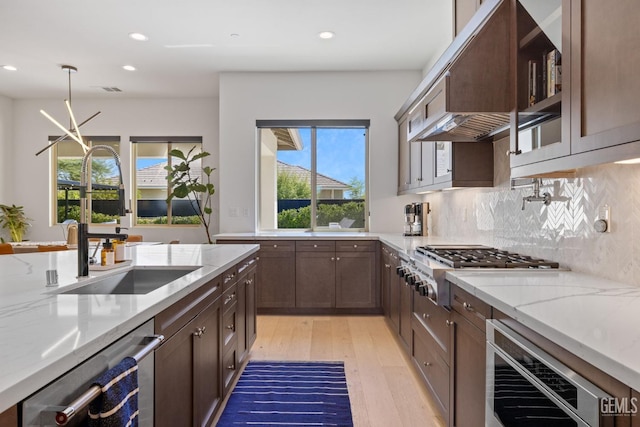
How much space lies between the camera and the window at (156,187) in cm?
631

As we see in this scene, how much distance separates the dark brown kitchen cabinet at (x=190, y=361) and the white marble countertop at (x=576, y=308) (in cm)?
119

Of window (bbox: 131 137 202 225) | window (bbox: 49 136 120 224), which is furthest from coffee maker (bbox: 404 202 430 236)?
window (bbox: 49 136 120 224)

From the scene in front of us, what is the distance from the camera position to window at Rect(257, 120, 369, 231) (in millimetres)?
5281

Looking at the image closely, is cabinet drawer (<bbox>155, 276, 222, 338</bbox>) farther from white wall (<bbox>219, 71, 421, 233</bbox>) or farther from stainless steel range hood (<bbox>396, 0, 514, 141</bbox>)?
white wall (<bbox>219, 71, 421, 233</bbox>)

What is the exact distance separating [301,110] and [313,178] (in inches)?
35.6

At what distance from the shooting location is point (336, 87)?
16.8ft

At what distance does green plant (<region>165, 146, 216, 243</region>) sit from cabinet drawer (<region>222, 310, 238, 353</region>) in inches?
123

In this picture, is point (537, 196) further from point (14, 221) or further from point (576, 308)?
point (14, 221)

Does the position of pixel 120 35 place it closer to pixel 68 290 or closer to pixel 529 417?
pixel 68 290

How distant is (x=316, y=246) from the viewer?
4516mm

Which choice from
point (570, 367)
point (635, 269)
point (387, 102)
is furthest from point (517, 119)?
point (387, 102)

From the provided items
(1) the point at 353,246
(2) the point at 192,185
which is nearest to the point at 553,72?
(1) the point at 353,246

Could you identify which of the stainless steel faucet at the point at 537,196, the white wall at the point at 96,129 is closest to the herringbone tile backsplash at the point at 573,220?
the stainless steel faucet at the point at 537,196

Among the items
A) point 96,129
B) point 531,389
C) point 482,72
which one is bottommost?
point 531,389
